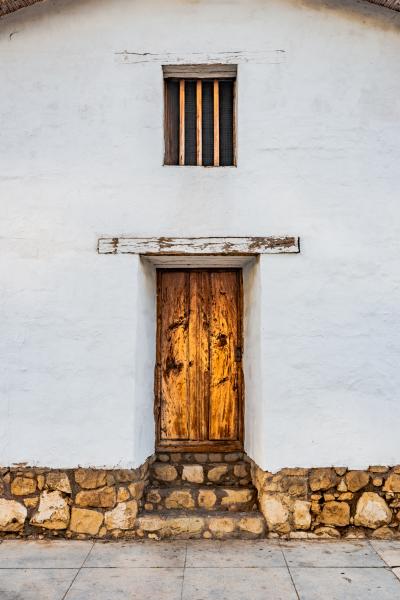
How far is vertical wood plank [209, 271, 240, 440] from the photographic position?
17.3ft

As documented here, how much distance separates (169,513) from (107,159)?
3496 millimetres

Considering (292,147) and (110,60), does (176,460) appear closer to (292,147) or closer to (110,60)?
(292,147)

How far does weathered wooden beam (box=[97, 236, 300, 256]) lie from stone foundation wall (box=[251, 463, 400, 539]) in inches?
82.6

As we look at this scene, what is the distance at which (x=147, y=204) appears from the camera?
15.8 ft

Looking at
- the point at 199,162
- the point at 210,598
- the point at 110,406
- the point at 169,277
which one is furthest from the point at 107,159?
the point at 210,598

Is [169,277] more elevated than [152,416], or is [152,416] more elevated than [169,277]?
[169,277]

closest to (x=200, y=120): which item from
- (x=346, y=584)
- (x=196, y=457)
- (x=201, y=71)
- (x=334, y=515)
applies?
(x=201, y=71)

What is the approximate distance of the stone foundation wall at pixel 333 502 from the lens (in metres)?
4.50

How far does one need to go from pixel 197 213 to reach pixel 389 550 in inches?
137

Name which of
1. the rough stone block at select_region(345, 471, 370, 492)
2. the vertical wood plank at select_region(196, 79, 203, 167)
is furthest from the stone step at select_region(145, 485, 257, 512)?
the vertical wood plank at select_region(196, 79, 203, 167)

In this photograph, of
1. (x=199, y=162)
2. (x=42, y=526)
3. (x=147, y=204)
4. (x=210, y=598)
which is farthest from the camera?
(x=199, y=162)

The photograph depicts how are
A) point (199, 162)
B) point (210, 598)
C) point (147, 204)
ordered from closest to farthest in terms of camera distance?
point (210, 598)
point (147, 204)
point (199, 162)

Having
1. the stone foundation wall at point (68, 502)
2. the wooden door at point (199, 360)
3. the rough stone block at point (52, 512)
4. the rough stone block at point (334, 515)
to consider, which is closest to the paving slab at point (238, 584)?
the rough stone block at point (334, 515)

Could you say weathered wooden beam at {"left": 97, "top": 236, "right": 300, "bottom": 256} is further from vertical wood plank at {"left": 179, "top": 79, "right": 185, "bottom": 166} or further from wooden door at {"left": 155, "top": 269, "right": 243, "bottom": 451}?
vertical wood plank at {"left": 179, "top": 79, "right": 185, "bottom": 166}
